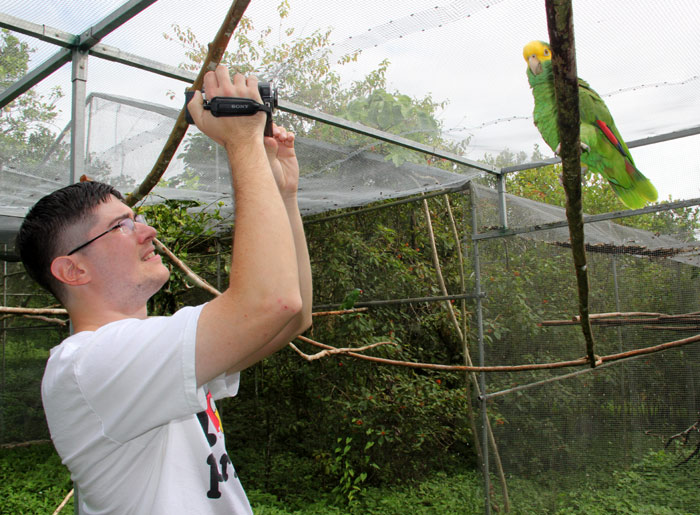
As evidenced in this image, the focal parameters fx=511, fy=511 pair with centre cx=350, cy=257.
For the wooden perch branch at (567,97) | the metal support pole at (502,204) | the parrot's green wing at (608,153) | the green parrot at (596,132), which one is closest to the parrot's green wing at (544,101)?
the green parrot at (596,132)

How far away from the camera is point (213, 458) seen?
83 centimetres

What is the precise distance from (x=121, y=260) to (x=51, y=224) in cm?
13

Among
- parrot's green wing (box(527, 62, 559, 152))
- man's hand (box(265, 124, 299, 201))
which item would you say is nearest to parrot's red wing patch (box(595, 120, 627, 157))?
parrot's green wing (box(527, 62, 559, 152))

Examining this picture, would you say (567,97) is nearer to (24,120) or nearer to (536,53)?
(536,53)

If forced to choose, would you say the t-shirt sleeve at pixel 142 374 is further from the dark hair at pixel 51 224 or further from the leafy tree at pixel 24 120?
the leafy tree at pixel 24 120

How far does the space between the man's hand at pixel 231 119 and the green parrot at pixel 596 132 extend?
4.87ft

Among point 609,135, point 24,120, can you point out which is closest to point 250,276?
point 609,135

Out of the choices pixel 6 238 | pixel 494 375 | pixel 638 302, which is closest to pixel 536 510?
pixel 494 375

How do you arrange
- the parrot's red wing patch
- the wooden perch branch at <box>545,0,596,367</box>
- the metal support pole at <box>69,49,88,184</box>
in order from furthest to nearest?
1. the parrot's red wing patch
2. the metal support pole at <box>69,49,88,184</box>
3. the wooden perch branch at <box>545,0,596,367</box>

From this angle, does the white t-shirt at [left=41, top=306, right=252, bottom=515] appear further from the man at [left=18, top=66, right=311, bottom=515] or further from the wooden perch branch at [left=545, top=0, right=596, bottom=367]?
the wooden perch branch at [left=545, top=0, right=596, bottom=367]

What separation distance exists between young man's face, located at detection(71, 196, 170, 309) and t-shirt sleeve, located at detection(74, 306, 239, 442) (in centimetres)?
18

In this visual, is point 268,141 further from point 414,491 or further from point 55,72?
point 414,491

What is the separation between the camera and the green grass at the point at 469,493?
2.55m

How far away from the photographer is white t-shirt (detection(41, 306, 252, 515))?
0.64 meters
